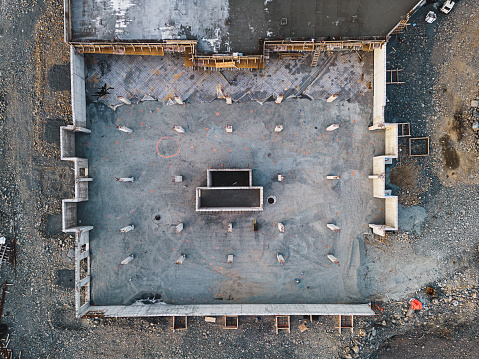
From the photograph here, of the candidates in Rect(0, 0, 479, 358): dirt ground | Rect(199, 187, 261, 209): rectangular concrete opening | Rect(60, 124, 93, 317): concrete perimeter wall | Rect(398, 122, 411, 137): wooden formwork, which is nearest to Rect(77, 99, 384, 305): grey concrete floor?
Rect(60, 124, 93, 317): concrete perimeter wall

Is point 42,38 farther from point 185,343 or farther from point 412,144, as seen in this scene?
point 412,144

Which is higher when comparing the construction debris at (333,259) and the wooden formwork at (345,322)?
the construction debris at (333,259)

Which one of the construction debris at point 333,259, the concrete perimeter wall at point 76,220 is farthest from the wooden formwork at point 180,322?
the construction debris at point 333,259

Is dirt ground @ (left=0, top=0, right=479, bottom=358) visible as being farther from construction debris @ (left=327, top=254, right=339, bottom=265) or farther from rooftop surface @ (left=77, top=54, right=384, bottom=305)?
construction debris @ (left=327, top=254, right=339, bottom=265)

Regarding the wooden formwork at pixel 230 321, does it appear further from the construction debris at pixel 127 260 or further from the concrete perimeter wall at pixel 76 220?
the concrete perimeter wall at pixel 76 220

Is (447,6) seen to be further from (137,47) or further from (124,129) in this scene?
(124,129)
